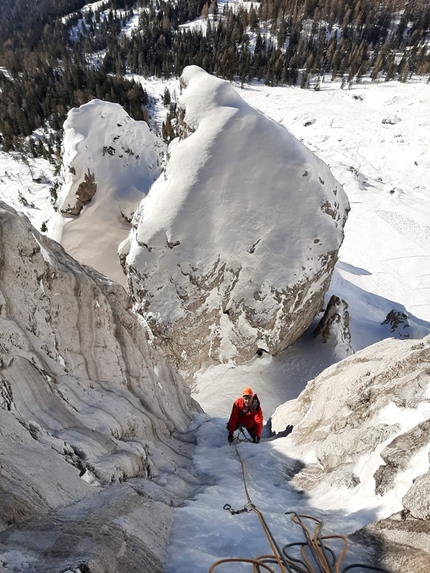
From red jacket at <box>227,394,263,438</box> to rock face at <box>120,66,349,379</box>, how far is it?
17.9 feet

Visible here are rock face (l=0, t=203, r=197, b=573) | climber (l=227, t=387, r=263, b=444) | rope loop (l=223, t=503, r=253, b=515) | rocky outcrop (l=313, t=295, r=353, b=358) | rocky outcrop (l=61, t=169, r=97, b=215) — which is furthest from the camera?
rocky outcrop (l=61, t=169, r=97, b=215)

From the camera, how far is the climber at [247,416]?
656 centimetres

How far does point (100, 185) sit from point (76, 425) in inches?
658

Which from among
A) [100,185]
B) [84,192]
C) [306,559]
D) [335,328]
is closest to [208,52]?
[100,185]

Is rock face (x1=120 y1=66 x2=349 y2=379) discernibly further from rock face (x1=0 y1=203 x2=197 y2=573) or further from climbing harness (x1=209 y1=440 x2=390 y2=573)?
climbing harness (x1=209 y1=440 x2=390 y2=573)

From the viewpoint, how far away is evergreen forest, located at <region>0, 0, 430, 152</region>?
56.2 m

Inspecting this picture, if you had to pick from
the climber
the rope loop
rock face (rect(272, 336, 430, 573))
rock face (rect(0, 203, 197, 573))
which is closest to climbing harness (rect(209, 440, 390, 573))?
rock face (rect(272, 336, 430, 573))

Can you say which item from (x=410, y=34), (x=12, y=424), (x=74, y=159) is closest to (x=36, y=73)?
(x=74, y=159)

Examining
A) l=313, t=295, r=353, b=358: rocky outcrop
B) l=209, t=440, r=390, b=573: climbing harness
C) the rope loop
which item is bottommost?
l=313, t=295, r=353, b=358: rocky outcrop

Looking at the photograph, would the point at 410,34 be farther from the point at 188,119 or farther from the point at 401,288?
the point at 188,119

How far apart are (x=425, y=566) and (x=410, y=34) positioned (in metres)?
88.6

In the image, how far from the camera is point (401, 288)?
72.6 ft

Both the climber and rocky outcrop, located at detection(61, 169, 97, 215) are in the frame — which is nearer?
the climber

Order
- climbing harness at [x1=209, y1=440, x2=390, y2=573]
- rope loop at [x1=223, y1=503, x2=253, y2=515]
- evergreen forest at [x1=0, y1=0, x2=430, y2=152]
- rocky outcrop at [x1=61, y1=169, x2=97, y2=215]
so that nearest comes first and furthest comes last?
climbing harness at [x1=209, y1=440, x2=390, y2=573], rope loop at [x1=223, y1=503, x2=253, y2=515], rocky outcrop at [x1=61, y1=169, x2=97, y2=215], evergreen forest at [x1=0, y1=0, x2=430, y2=152]
